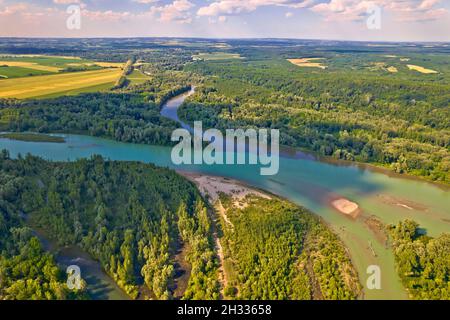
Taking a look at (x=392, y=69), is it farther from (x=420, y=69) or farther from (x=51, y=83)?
(x=51, y=83)

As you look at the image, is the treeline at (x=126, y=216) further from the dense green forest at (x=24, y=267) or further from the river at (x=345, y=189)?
the river at (x=345, y=189)

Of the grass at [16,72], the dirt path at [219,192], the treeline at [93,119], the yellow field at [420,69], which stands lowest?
the dirt path at [219,192]

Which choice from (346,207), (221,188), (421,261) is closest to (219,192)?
(221,188)

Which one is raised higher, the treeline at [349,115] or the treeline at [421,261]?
the treeline at [349,115]

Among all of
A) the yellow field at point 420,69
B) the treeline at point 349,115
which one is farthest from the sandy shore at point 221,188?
the yellow field at point 420,69

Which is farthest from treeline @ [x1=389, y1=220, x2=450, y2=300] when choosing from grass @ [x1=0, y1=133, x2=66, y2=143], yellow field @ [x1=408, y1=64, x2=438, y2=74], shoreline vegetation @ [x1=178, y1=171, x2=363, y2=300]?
yellow field @ [x1=408, y1=64, x2=438, y2=74]

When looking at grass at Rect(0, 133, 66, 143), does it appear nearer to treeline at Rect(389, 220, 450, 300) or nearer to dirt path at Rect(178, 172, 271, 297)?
dirt path at Rect(178, 172, 271, 297)
